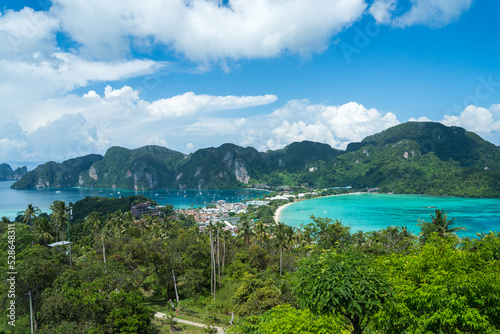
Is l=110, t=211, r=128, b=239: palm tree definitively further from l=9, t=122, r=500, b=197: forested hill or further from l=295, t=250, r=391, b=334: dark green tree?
l=9, t=122, r=500, b=197: forested hill

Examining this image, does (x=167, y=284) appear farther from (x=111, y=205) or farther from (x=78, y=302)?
(x=111, y=205)

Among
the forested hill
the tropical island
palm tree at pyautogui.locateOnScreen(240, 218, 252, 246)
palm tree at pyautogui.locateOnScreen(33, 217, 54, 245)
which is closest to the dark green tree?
the tropical island

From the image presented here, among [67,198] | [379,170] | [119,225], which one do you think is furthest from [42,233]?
[379,170]

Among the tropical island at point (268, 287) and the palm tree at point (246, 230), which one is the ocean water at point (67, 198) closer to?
the palm tree at point (246, 230)

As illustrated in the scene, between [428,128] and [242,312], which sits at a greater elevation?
[428,128]

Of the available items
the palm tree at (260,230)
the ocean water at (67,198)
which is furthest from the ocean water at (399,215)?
the ocean water at (67,198)

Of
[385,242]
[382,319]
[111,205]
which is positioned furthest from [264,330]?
[111,205]

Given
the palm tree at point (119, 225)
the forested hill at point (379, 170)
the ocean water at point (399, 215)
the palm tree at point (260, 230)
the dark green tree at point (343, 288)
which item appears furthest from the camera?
the forested hill at point (379, 170)

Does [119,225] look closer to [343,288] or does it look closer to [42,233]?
[42,233]
